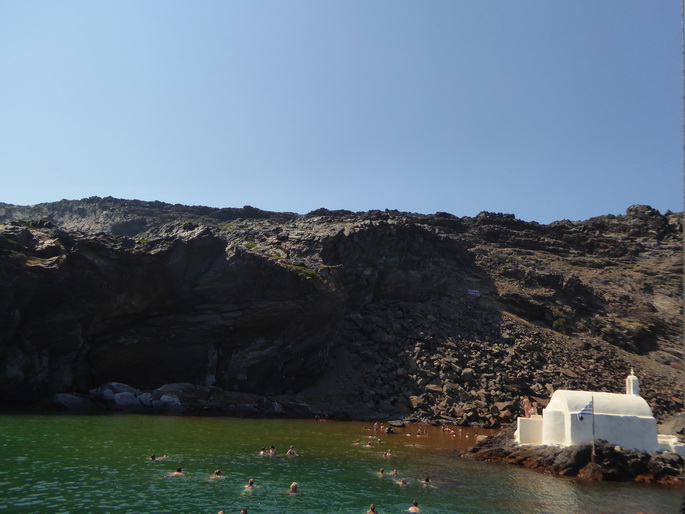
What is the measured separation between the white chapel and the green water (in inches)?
145

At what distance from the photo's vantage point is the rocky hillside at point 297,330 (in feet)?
167

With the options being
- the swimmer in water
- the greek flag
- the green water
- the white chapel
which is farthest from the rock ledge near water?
the swimmer in water

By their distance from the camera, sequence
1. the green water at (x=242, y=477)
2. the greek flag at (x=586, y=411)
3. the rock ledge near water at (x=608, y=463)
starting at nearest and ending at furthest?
1. the green water at (x=242, y=477)
2. the rock ledge near water at (x=608, y=463)
3. the greek flag at (x=586, y=411)

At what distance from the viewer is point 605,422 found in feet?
113

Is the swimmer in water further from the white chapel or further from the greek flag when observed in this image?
the greek flag

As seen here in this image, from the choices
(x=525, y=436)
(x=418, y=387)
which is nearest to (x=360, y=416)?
(x=418, y=387)

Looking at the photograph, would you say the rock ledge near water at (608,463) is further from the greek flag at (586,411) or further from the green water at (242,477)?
the greek flag at (586,411)

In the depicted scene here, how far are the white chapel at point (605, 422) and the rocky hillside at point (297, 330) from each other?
18.2 meters

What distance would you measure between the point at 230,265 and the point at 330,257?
→ 21.3 m

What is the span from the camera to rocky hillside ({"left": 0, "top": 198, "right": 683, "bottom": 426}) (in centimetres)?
5088

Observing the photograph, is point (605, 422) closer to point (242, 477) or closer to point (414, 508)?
point (414, 508)

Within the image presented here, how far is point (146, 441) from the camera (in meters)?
35.5

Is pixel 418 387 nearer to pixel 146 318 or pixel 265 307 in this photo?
pixel 265 307

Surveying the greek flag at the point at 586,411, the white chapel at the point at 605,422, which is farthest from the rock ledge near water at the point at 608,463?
the greek flag at the point at 586,411
